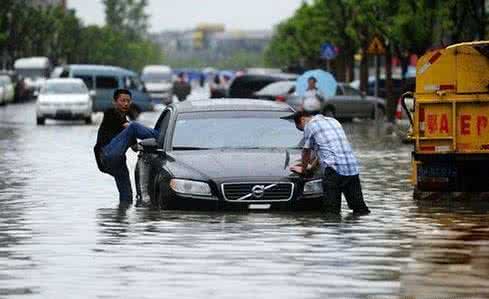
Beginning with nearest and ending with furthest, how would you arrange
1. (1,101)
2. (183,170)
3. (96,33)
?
(183,170)
(1,101)
(96,33)

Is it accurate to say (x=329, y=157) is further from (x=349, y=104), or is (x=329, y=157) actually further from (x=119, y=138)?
(x=349, y=104)

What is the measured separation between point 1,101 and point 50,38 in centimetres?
6332

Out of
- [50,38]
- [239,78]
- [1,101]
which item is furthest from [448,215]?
[50,38]

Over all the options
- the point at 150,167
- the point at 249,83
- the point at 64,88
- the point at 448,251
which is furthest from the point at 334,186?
the point at 249,83

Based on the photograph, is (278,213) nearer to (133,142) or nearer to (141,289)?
(133,142)

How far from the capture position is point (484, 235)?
17.2 meters

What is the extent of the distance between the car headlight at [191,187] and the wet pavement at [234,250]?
26cm

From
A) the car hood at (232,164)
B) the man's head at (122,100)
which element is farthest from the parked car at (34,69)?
the car hood at (232,164)

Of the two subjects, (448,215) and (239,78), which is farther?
(239,78)

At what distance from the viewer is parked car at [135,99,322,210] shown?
62.4ft

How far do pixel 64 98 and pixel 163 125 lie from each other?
36057 millimetres

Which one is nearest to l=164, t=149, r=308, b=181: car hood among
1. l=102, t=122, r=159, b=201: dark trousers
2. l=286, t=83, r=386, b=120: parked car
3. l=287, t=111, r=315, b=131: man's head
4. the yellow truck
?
l=287, t=111, r=315, b=131: man's head

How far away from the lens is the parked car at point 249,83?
65312 millimetres

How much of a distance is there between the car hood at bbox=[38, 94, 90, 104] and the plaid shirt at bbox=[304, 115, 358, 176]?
3809cm
